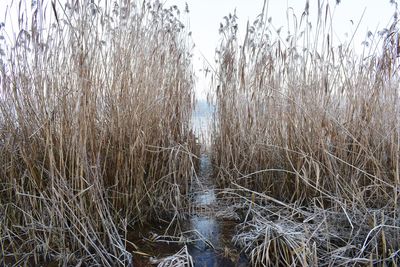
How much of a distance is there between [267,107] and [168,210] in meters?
0.87

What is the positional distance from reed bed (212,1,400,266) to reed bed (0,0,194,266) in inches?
19.6

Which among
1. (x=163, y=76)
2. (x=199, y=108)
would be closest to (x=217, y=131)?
(x=199, y=108)

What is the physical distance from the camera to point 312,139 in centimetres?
155

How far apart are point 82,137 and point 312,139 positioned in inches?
44.4

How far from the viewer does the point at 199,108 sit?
285 cm

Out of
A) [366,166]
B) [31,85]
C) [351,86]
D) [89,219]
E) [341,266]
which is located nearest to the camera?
[341,266]

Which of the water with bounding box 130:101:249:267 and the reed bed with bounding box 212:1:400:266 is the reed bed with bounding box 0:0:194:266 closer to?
the water with bounding box 130:101:249:267

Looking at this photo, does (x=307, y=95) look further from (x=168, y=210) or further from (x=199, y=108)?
(x=199, y=108)

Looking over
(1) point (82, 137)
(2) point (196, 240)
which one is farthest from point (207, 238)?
(1) point (82, 137)

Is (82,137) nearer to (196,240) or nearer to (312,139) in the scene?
(196,240)

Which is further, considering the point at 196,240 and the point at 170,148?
the point at 170,148

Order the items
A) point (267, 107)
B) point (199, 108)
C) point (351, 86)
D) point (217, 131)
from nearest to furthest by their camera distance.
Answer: point (351, 86) < point (267, 107) < point (217, 131) < point (199, 108)

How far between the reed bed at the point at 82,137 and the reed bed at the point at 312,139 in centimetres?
50

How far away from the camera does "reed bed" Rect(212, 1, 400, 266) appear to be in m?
1.24
